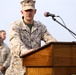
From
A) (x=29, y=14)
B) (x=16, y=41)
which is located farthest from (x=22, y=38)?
(x=29, y=14)

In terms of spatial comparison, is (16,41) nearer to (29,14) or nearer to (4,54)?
(29,14)

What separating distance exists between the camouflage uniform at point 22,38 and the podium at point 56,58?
0.69m

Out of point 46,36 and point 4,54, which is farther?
point 4,54

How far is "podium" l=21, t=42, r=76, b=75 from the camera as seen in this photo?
476 centimetres

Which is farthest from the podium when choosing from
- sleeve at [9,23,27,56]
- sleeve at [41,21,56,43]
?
sleeve at [41,21,56,43]

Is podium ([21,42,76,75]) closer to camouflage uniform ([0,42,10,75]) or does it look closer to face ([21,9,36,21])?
face ([21,9,36,21])

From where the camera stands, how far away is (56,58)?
4.77 m

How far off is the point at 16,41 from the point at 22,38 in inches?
9.3

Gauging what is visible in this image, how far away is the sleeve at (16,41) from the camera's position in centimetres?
557

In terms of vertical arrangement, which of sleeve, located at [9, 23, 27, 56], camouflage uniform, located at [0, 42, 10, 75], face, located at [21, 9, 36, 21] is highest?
face, located at [21, 9, 36, 21]

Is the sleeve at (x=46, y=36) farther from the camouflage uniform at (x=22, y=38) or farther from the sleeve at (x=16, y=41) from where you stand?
the sleeve at (x=16, y=41)

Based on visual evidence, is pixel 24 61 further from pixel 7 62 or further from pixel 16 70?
pixel 7 62

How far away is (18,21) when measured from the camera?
594 centimetres

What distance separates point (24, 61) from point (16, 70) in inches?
32.5
